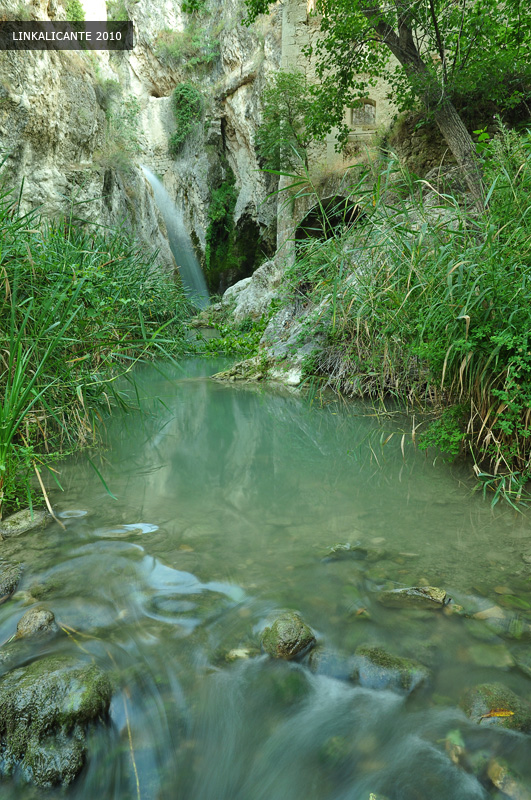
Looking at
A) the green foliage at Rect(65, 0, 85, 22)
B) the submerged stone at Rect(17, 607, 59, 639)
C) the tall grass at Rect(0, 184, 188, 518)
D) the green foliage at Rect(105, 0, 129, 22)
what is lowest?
the submerged stone at Rect(17, 607, 59, 639)

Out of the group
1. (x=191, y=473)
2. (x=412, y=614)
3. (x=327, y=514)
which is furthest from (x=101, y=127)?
(x=412, y=614)

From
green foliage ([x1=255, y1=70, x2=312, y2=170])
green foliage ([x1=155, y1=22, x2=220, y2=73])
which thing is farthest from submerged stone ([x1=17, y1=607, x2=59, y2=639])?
green foliage ([x1=155, y1=22, x2=220, y2=73])

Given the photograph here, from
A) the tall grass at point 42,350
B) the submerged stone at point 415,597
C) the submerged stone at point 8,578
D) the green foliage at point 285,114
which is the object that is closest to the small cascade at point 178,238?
the green foliage at point 285,114

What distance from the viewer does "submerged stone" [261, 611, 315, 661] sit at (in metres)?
1.62

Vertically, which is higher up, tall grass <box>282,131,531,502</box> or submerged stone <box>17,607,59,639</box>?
tall grass <box>282,131,531,502</box>

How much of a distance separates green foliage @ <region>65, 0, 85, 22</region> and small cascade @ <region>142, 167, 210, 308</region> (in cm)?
479

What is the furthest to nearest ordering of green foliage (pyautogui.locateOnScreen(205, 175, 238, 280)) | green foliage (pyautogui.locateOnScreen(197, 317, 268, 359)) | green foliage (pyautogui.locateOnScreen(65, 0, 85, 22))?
green foliage (pyautogui.locateOnScreen(205, 175, 238, 280))
green foliage (pyautogui.locateOnScreen(65, 0, 85, 22))
green foliage (pyautogui.locateOnScreen(197, 317, 268, 359))

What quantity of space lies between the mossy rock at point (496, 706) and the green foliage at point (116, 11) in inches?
981

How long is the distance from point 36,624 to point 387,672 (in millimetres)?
1188

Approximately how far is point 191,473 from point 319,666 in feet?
6.73

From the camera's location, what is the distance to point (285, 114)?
539 inches

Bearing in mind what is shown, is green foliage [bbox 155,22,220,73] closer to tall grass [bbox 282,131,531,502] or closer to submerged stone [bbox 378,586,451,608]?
tall grass [bbox 282,131,531,502]

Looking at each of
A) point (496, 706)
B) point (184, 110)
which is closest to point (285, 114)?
point (184, 110)

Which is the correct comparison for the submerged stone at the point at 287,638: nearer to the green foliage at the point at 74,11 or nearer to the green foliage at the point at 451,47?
the green foliage at the point at 451,47
